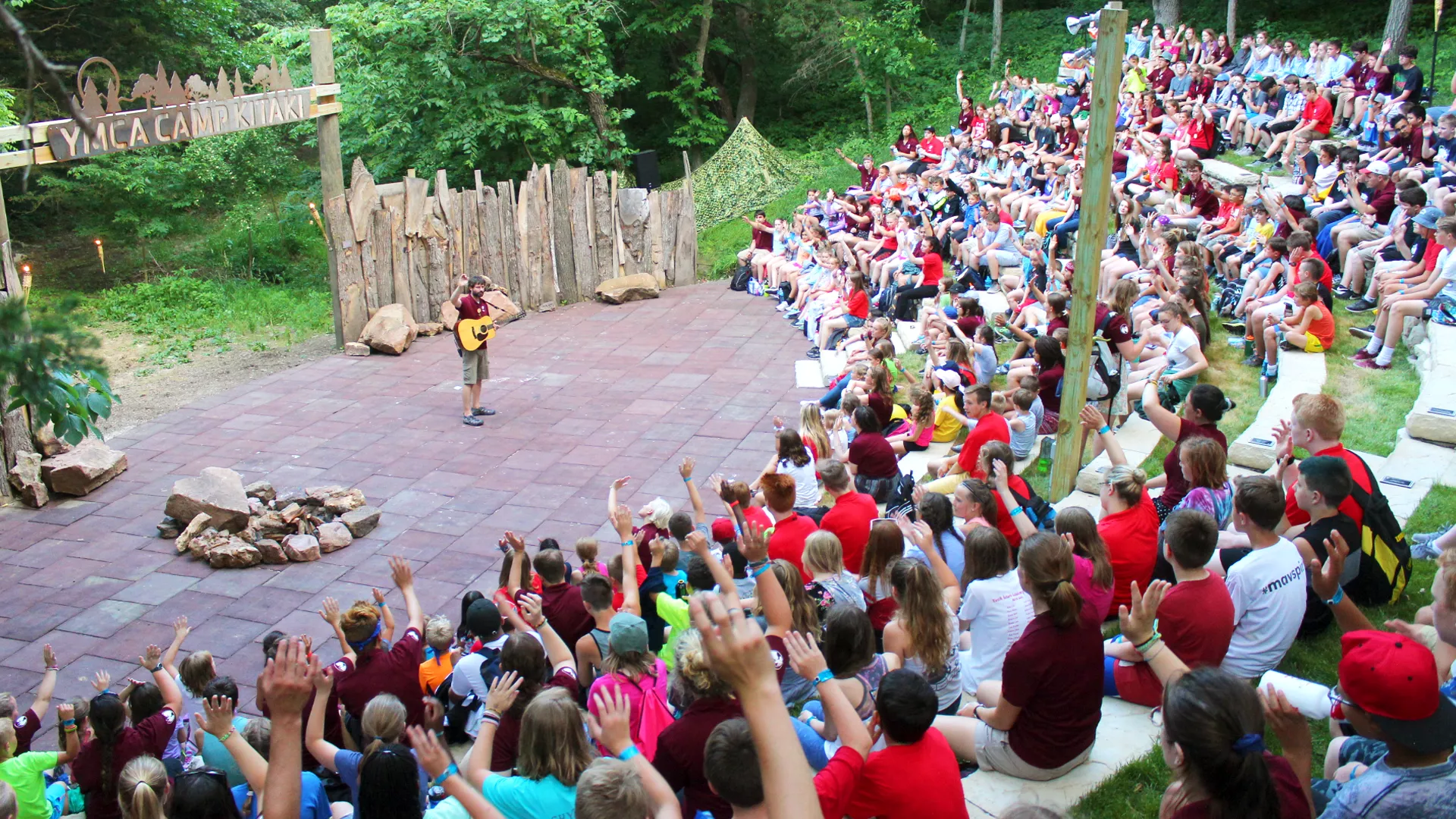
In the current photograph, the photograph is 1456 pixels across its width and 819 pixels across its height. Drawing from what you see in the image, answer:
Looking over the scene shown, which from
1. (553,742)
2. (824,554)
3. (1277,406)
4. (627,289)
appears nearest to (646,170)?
(627,289)

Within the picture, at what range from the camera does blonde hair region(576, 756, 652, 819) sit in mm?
2684

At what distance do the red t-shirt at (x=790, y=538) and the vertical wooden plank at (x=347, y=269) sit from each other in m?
8.76

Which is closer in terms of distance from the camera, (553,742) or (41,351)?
(41,351)

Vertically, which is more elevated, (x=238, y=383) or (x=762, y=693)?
(x=762, y=693)

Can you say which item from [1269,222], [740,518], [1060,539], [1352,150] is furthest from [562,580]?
[1352,150]

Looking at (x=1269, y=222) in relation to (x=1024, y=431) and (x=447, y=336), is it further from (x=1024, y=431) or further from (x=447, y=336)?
(x=447, y=336)

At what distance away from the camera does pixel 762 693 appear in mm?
1954

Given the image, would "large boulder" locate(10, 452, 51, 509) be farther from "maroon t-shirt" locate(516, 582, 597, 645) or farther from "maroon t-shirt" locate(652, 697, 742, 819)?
"maroon t-shirt" locate(652, 697, 742, 819)

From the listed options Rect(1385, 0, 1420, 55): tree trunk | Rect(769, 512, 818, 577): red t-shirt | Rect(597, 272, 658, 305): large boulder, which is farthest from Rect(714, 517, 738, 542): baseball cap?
Rect(1385, 0, 1420, 55): tree trunk

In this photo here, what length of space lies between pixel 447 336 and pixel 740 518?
845 centimetres

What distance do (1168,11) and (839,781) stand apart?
2288 centimetres

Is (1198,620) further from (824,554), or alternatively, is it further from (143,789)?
(143,789)

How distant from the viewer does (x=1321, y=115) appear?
12.6 meters

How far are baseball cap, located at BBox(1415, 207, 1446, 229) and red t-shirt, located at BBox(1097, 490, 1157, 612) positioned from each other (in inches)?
200
